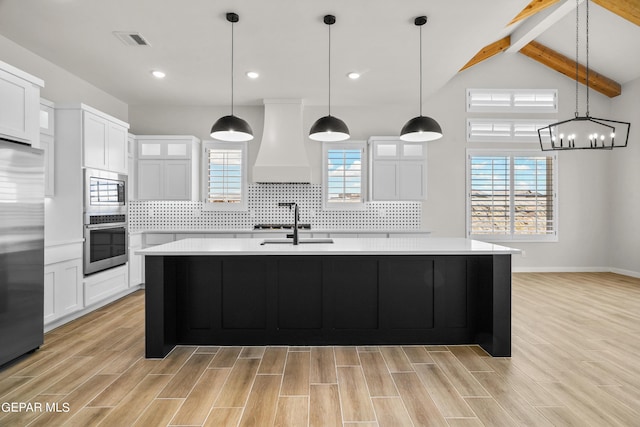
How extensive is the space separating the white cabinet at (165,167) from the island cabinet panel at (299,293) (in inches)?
131

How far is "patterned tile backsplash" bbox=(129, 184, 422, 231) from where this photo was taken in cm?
614

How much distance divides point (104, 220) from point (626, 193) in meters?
8.30

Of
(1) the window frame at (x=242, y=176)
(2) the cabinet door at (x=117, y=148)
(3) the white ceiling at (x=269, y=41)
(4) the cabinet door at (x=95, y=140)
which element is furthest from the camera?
(1) the window frame at (x=242, y=176)

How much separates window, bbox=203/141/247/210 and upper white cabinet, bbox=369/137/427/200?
2222mm

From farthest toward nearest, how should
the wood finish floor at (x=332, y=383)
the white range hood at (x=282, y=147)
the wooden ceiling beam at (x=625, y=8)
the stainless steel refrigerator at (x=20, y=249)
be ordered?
the white range hood at (x=282, y=147) → the wooden ceiling beam at (x=625, y=8) → the stainless steel refrigerator at (x=20, y=249) → the wood finish floor at (x=332, y=383)

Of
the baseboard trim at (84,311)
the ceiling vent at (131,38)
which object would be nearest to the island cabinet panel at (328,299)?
the baseboard trim at (84,311)

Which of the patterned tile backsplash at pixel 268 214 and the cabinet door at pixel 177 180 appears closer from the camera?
the cabinet door at pixel 177 180

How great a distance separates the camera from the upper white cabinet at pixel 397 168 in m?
5.80

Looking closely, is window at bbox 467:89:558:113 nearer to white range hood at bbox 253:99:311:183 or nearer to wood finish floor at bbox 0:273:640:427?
white range hood at bbox 253:99:311:183

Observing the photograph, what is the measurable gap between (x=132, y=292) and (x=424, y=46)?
5123 millimetres

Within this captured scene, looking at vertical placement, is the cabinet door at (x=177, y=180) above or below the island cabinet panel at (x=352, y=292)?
above

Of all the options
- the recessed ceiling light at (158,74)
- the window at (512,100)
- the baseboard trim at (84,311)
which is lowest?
the baseboard trim at (84,311)

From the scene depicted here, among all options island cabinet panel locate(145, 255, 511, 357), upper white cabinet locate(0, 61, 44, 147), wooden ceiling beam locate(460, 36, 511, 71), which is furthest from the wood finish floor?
wooden ceiling beam locate(460, 36, 511, 71)

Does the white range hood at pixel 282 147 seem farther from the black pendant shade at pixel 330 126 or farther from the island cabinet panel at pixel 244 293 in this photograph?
the island cabinet panel at pixel 244 293
